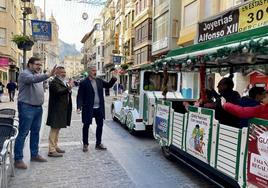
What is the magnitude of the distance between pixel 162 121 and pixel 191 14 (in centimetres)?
1696

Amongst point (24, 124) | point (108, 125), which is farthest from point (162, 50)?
point (24, 124)

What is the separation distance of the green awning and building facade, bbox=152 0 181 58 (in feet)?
66.4

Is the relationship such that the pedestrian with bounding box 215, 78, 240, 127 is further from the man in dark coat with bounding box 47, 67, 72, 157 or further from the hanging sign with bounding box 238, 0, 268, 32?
the man in dark coat with bounding box 47, 67, 72, 157

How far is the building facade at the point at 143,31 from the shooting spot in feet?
108

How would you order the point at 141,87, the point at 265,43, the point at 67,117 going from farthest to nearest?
the point at 141,87 < the point at 67,117 < the point at 265,43

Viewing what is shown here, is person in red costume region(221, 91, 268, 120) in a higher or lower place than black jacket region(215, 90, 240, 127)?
higher

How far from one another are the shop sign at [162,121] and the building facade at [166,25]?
19266mm

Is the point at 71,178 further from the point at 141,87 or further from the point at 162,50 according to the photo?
the point at 162,50

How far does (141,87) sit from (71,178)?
13.8 feet

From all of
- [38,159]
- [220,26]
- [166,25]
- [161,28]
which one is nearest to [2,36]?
[161,28]

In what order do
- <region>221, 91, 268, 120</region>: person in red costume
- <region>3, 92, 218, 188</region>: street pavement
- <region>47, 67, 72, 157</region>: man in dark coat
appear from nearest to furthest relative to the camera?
<region>221, 91, 268, 120</region>: person in red costume → <region>3, 92, 218, 188</region>: street pavement → <region>47, 67, 72, 157</region>: man in dark coat

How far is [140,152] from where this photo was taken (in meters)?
7.02

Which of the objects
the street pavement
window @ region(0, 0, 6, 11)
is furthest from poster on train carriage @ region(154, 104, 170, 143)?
window @ region(0, 0, 6, 11)

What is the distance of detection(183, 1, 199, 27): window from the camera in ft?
69.0
